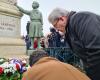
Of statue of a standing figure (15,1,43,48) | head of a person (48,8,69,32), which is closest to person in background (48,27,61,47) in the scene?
statue of a standing figure (15,1,43,48)

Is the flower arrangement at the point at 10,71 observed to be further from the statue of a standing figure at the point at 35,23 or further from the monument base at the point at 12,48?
the statue of a standing figure at the point at 35,23

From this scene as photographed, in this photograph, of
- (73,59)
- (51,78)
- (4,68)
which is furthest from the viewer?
(73,59)

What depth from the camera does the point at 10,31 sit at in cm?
975

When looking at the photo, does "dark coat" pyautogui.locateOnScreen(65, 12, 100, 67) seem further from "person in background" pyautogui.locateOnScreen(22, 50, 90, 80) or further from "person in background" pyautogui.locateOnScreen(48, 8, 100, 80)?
"person in background" pyautogui.locateOnScreen(22, 50, 90, 80)

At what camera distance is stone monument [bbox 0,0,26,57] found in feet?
30.8

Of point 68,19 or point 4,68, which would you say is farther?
point 4,68

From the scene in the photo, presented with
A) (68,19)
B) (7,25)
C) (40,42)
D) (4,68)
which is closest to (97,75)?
(68,19)

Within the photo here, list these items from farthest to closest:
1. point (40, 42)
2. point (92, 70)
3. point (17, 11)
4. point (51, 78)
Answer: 1. point (40, 42)
2. point (17, 11)
3. point (92, 70)
4. point (51, 78)

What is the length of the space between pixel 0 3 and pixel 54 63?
707 cm

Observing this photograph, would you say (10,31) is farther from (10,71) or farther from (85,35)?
(85,35)

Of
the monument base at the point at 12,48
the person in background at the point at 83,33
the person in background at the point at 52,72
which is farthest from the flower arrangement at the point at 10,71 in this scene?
the person in background at the point at 52,72

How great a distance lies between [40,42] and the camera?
14.6m

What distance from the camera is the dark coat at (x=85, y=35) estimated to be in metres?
3.12

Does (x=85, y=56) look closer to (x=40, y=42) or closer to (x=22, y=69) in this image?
(x=22, y=69)
